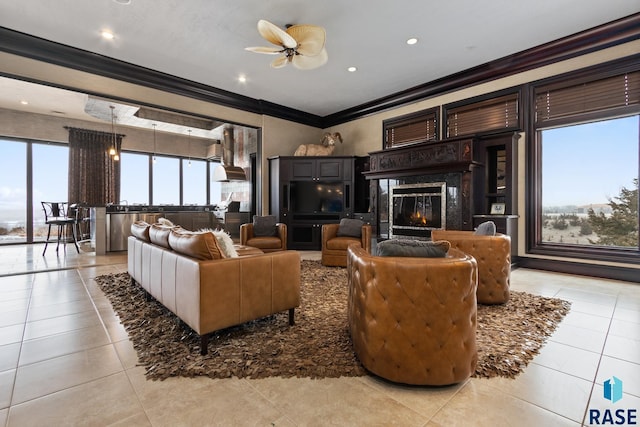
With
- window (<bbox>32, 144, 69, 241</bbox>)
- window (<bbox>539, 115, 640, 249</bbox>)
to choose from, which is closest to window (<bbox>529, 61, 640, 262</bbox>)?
window (<bbox>539, 115, 640, 249</bbox>)

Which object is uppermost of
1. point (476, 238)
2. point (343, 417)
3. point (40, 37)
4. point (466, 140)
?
point (40, 37)

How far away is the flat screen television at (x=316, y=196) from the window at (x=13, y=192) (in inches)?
279

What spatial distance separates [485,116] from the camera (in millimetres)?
5078

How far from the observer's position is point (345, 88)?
5941 mm

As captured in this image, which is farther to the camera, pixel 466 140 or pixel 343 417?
pixel 466 140

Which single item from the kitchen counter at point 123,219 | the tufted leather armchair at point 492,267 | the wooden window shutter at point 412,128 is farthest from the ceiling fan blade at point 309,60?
the kitchen counter at point 123,219

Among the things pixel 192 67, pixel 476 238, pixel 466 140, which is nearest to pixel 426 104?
pixel 466 140

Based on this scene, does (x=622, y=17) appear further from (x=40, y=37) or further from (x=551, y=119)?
(x=40, y=37)

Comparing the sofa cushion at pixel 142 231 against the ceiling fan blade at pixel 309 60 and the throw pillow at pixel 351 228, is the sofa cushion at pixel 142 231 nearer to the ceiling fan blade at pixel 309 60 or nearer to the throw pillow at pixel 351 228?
the ceiling fan blade at pixel 309 60

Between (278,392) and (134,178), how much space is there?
31.1 feet

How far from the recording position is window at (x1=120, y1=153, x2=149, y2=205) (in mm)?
8826

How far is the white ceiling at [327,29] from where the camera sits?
3418 mm

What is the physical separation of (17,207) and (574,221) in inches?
478

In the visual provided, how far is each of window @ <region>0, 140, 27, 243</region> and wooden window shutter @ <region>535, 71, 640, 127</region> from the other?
11.5 m
